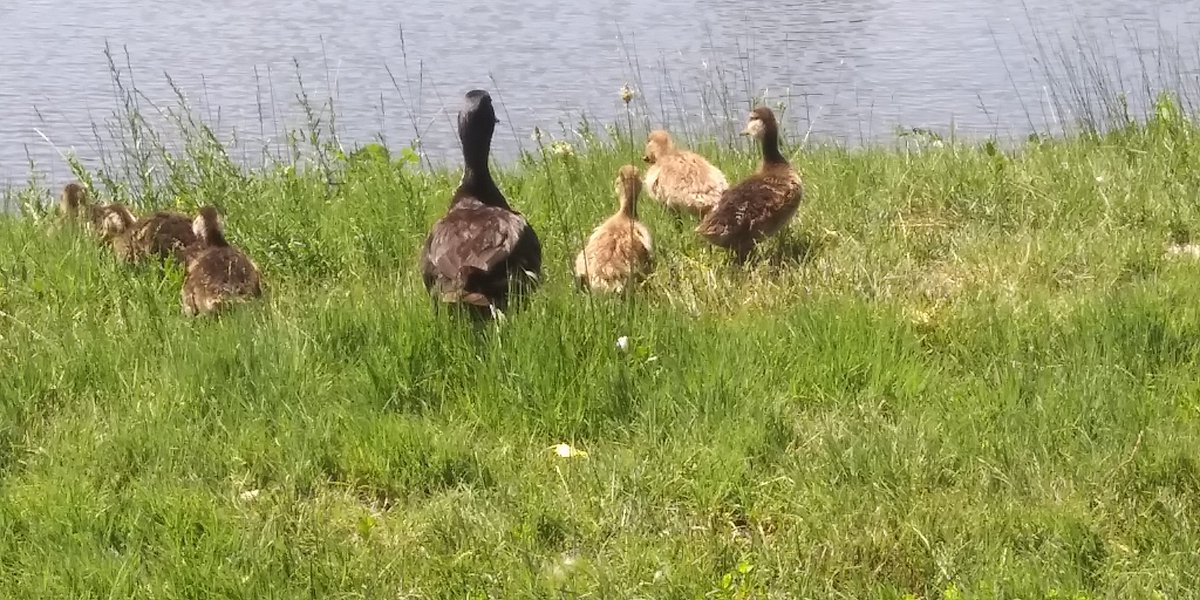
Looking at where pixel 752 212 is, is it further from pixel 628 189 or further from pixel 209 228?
pixel 209 228

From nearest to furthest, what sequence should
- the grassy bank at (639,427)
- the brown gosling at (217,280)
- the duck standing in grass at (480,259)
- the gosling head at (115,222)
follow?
the grassy bank at (639,427) → the duck standing in grass at (480,259) → the brown gosling at (217,280) → the gosling head at (115,222)

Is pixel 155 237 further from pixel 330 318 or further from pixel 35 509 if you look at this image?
pixel 35 509

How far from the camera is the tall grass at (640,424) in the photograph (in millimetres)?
3641

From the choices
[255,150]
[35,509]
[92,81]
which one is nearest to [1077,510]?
[35,509]

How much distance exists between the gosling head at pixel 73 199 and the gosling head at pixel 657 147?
3284mm

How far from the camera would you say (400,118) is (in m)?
12.2

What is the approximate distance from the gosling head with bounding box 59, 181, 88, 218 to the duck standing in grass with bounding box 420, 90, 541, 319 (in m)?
2.61

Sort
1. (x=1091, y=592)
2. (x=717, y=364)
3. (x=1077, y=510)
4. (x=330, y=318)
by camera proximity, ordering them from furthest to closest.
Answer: (x=330, y=318)
(x=717, y=364)
(x=1077, y=510)
(x=1091, y=592)

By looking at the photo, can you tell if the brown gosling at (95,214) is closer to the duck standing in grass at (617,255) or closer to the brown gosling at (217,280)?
the brown gosling at (217,280)

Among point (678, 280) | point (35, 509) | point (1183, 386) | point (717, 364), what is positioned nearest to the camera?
point (35, 509)

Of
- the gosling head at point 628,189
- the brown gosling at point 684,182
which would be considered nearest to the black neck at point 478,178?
the gosling head at point 628,189

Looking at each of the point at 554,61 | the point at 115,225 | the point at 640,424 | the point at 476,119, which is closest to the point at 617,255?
the point at 476,119

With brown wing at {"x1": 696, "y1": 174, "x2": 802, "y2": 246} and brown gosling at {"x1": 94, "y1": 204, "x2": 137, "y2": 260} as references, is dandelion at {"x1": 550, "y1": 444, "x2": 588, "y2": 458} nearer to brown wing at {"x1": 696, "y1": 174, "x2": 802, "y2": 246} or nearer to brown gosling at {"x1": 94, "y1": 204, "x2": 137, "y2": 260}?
brown wing at {"x1": 696, "y1": 174, "x2": 802, "y2": 246}

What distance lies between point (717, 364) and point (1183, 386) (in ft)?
5.19
